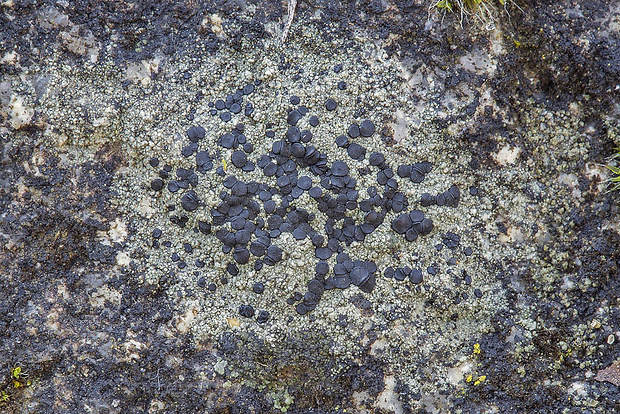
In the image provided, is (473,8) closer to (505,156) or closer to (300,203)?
(505,156)

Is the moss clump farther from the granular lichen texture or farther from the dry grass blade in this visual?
the dry grass blade

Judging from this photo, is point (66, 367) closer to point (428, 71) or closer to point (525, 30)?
point (428, 71)

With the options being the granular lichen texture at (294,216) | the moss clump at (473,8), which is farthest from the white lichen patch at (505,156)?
the moss clump at (473,8)

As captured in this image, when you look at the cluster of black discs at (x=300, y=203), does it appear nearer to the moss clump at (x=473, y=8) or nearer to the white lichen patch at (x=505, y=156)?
the white lichen patch at (x=505, y=156)

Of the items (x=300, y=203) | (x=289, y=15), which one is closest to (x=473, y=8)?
(x=289, y=15)

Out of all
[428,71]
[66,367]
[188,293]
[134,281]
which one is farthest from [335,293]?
[66,367]
